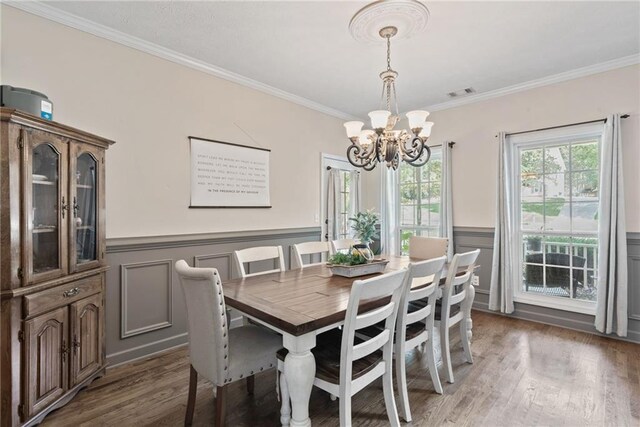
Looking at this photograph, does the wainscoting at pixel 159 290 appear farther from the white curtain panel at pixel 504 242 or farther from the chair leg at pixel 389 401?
the chair leg at pixel 389 401

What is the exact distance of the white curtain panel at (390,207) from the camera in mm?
4895

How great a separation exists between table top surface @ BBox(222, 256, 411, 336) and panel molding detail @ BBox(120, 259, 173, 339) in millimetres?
1020

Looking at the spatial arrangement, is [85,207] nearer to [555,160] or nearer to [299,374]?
[299,374]

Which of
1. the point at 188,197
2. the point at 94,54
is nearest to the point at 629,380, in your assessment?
the point at 188,197

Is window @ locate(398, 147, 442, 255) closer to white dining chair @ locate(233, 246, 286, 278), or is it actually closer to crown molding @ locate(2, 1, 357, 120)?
crown molding @ locate(2, 1, 357, 120)

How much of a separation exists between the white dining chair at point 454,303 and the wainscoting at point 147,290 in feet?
7.22

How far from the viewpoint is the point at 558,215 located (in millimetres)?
3566

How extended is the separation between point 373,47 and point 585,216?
294 centimetres

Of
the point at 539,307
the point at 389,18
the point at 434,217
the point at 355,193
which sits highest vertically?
the point at 389,18

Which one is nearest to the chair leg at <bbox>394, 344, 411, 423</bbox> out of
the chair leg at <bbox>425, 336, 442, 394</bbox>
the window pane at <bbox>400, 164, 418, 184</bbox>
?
the chair leg at <bbox>425, 336, 442, 394</bbox>

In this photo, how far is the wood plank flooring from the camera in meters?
1.89

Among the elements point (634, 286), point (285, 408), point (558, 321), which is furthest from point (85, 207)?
point (634, 286)

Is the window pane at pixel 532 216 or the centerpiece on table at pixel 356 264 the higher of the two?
the window pane at pixel 532 216

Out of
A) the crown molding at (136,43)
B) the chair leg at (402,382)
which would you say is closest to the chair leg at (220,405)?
the chair leg at (402,382)
